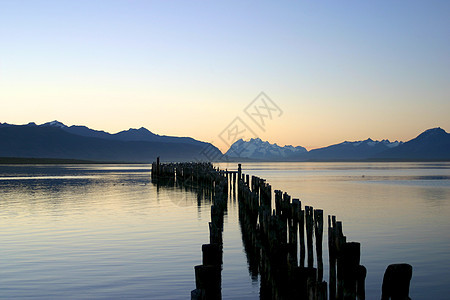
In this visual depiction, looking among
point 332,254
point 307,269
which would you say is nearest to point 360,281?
point 332,254

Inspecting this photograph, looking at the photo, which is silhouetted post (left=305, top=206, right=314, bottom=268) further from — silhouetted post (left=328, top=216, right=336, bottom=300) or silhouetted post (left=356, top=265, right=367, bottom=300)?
silhouetted post (left=356, top=265, right=367, bottom=300)

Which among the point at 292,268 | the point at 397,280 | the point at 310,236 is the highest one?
the point at 397,280

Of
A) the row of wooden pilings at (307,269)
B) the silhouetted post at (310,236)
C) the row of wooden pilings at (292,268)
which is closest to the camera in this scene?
the row of wooden pilings at (292,268)

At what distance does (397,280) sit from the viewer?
Result: 739 cm

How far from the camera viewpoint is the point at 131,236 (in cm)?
1861

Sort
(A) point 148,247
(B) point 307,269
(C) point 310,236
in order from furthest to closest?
(A) point 148,247 → (C) point 310,236 → (B) point 307,269

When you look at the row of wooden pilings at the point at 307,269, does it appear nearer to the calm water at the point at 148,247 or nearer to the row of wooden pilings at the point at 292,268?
the row of wooden pilings at the point at 292,268

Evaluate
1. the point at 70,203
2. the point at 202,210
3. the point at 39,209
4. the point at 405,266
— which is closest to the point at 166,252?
the point at 405,266

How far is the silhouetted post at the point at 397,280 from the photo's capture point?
734 centimetres

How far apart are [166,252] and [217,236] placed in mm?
4289

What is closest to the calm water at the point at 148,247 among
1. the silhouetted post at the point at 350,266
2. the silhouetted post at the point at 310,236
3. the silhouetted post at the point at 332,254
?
the silhouetted post at the point at 332,254

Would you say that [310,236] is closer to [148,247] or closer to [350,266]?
[350,266]

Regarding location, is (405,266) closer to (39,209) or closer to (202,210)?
(202,210)

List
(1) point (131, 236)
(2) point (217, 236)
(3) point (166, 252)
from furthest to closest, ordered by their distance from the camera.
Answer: (1) point (131, 236), (3) point (166, 252), (2) point (217, 236)
